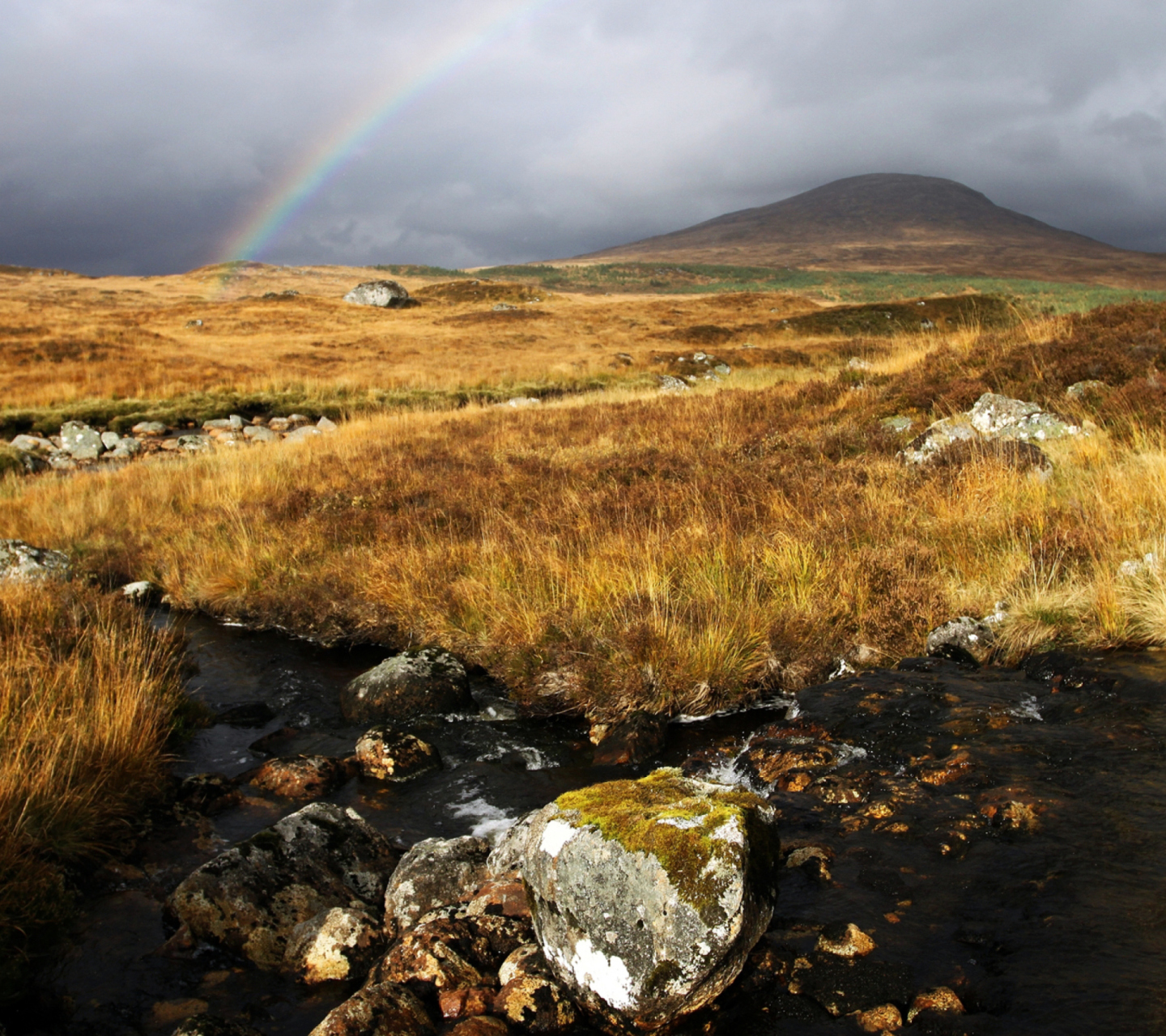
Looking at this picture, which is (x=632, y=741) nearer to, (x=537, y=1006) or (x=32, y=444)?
(x=537, y=1006)

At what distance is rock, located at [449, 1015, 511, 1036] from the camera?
2.62 m

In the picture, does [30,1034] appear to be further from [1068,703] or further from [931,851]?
[1068,703]

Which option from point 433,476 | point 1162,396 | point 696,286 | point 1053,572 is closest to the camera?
point 1053,572

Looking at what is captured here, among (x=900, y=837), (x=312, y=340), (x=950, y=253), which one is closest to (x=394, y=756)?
(x=900, y=837)

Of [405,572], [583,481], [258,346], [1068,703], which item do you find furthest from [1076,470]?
[258,346]

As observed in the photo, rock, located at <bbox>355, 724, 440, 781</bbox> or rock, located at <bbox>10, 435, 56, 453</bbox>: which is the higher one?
rock, located at <bbox>10, 435, 56, 453</bbox>

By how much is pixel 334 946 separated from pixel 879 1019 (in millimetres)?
2128

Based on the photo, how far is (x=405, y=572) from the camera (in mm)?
7832

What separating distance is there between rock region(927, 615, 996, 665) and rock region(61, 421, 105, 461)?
2073 cm

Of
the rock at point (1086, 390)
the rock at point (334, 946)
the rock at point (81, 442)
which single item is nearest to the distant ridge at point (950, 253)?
the rock at point (1086, 390)

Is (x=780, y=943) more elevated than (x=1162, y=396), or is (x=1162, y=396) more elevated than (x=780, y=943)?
(x=1162, y=396)

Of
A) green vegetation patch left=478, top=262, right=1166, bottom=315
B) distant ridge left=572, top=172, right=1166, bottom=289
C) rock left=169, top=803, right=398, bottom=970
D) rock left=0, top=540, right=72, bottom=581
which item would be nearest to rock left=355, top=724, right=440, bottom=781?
rock left=169, top=803, right=398, bottom=970

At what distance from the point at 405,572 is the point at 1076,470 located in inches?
269

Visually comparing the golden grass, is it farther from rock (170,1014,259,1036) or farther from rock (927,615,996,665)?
rock (927,615,996,665)
